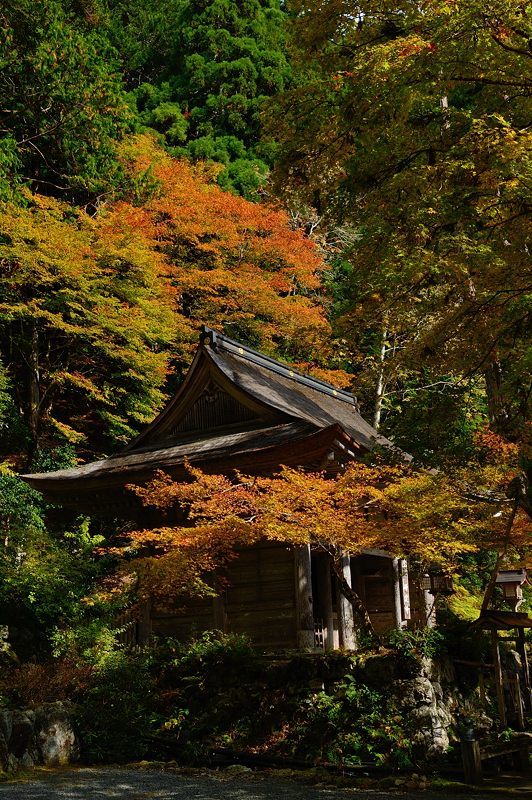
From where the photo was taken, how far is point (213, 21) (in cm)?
3319

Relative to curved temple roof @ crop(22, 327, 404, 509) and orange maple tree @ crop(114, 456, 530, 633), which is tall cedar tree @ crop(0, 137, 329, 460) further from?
orange maple tree @ crop(114, 456, 530, 633)

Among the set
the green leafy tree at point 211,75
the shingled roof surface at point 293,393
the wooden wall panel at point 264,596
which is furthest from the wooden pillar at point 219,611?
the green leafy tree at point 211,75

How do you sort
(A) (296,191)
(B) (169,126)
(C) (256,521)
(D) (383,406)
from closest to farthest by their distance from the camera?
(C) (256,521) → (A) (296,191) → (D) (383,406) → (B) (169,126)

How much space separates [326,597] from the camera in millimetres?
14164

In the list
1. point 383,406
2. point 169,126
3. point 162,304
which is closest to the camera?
point 162,304

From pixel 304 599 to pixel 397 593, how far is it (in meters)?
4.18

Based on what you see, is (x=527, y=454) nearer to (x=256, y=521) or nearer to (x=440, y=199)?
(x=440, y=199)

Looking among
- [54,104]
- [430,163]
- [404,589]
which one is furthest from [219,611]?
[54,104]

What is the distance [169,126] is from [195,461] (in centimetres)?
2271

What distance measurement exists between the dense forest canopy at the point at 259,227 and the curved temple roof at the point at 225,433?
107 cm

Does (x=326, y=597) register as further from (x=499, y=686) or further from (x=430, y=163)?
(x=430, y=163)

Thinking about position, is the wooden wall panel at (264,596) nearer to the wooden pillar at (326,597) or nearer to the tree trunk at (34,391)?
the wooden pillar at (326,597)

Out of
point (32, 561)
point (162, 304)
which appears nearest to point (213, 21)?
point (162, 304)

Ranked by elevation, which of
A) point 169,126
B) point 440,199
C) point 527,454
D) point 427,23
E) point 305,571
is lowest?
point 305,571
